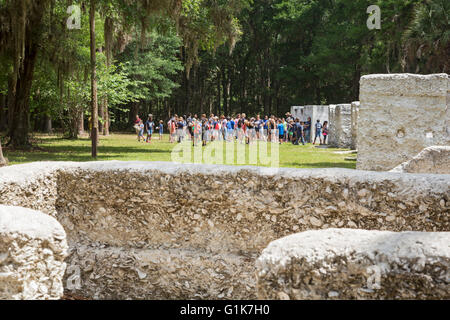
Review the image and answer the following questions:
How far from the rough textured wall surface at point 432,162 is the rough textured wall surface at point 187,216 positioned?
2.33 metres

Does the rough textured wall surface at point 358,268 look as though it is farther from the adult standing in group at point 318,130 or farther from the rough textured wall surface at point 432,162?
the adult standing in group at point 318,130

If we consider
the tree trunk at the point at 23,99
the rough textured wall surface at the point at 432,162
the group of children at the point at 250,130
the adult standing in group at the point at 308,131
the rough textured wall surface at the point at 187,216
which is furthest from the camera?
the adult standing in group at the point at 308,131

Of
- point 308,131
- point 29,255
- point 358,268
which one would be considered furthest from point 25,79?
point 308,131

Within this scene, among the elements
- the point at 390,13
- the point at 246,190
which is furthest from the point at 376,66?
the point at 246,190

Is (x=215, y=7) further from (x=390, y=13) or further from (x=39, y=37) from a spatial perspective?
(x=390, y=13)

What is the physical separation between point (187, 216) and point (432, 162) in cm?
324

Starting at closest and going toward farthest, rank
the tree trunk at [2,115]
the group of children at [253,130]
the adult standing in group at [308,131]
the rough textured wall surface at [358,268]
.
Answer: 1. the rough textured wall surface at [358,268]
2. the group of children at [253,130]
3. the adult standing in group at [308,131]
4. the tree trunk at [2,115]

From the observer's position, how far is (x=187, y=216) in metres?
3.98

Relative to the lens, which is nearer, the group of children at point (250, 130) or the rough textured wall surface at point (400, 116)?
the rough textured wall surface at point (400, 116)

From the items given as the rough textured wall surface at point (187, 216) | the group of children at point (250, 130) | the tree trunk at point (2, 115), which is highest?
the tree trunk at point (2, 115)

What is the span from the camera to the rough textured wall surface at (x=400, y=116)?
10.1 metres

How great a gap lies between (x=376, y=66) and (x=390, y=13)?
28.0 feet

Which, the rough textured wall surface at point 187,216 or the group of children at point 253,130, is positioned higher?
the group of children at point 253,130

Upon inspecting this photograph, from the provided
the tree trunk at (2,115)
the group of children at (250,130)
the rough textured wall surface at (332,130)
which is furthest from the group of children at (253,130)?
the tree trunk at (2,115)
